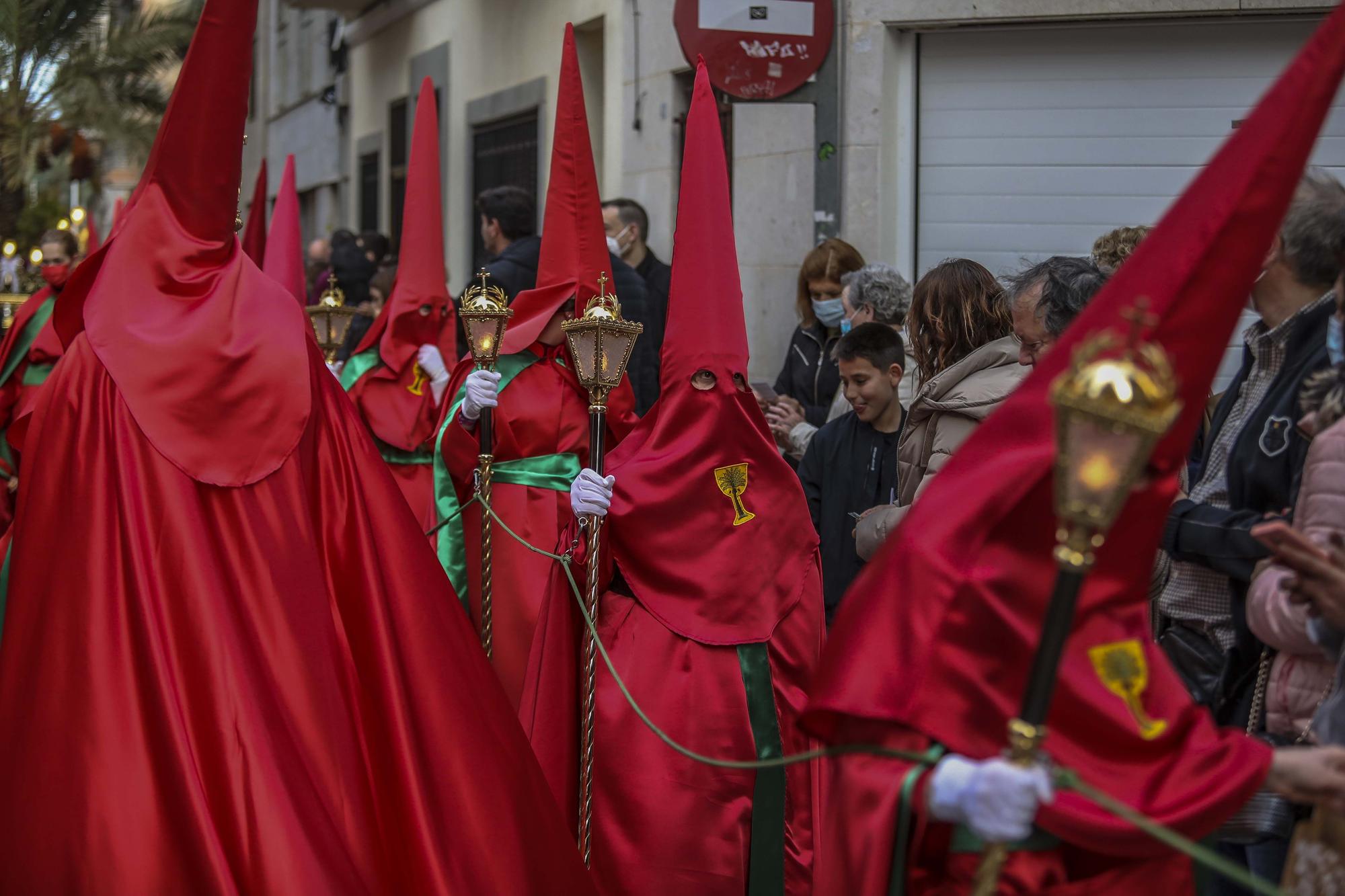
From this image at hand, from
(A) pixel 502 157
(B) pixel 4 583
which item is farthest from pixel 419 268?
(A) pixel 502 157

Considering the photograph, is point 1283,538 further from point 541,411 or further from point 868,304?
point 541,411

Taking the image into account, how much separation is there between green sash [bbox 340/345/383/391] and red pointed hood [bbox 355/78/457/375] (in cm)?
8

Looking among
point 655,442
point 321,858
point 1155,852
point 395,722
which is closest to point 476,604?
point 655,442

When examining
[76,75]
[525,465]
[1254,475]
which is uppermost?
[76,75]

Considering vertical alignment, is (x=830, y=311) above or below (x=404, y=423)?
above

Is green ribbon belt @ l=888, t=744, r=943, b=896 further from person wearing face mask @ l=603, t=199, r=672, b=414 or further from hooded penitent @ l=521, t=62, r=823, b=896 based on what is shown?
person wearing face mask @ l=603, t=199, r=672, b=414

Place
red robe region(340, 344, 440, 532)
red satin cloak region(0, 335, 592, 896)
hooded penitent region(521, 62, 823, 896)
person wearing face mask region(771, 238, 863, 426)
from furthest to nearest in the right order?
red robe region(340, 344, 440, 532), person wearing face mask region(771, 238, 863, 426), hooded penitent region(521, 62, 823, 896), red satin cloak region(0, 335, 592, 896)

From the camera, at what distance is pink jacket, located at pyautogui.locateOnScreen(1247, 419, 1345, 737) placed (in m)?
2.89

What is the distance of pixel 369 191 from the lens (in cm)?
1920

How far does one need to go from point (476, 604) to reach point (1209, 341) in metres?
4.59

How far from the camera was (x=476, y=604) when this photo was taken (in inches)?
266

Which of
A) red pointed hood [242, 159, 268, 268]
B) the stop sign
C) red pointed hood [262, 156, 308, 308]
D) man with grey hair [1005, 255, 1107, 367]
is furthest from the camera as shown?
red pointed hood [242, 159, 268, 268]

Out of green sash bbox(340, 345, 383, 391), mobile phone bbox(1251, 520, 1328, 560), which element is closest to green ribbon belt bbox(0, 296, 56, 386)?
green sash bbox(340, 345, 383, 391)

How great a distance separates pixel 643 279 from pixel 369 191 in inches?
450
